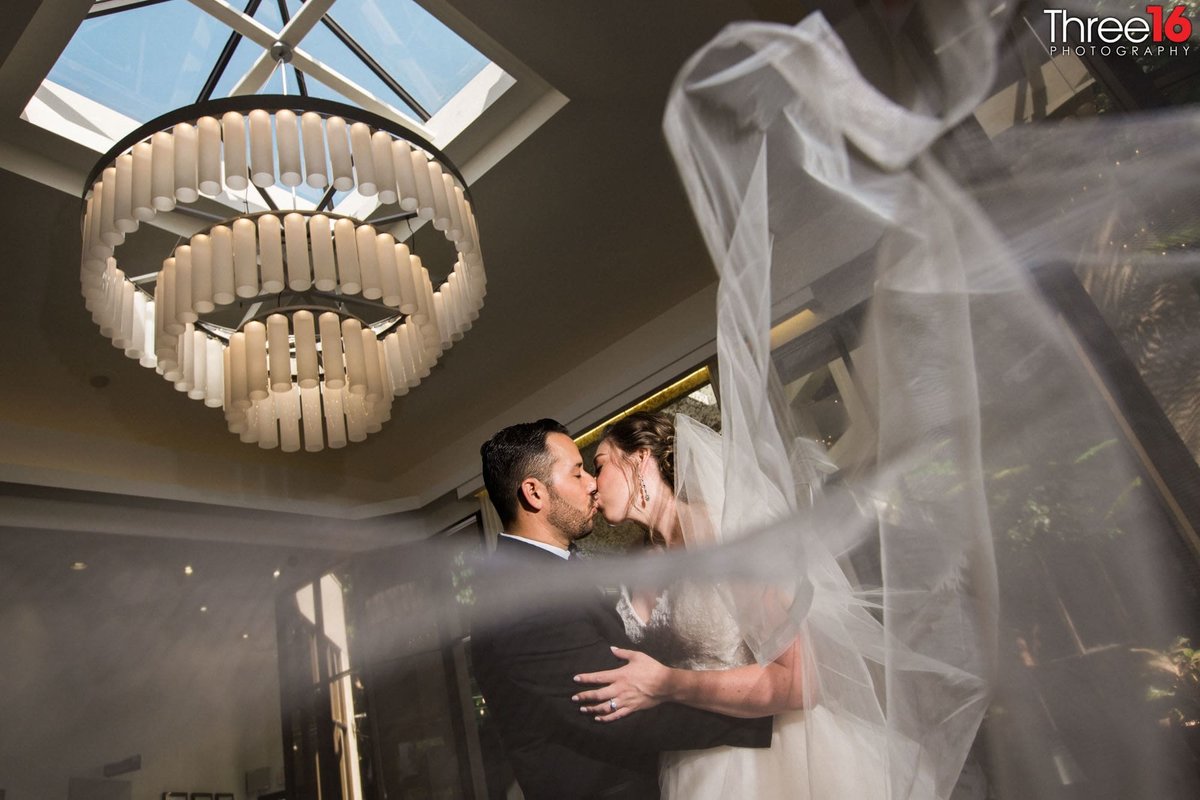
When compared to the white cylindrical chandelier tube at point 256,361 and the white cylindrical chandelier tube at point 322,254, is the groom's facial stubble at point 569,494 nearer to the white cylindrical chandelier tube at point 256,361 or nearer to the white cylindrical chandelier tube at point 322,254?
the white cylindrical chandelier tube at point 322,254

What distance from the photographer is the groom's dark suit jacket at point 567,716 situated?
106cm

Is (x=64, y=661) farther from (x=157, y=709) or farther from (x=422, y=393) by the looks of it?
(x=422, y=393)

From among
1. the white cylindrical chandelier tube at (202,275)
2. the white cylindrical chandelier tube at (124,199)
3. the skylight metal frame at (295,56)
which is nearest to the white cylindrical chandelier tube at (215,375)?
the white cylindrical chandelier tube at (202,275)

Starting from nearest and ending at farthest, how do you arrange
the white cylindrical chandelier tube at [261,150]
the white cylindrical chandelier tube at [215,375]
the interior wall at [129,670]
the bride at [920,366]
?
the bride at [920,366] < the white cylindrical chandelier tube at [261,150] < the white cylindrical chandelier tube at [215,375] < the interior wall at [129,670]

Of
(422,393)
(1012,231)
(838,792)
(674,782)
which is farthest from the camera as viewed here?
(422,393)

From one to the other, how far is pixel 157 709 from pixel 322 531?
0.96 meters

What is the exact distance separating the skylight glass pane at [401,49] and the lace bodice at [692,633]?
126 cm

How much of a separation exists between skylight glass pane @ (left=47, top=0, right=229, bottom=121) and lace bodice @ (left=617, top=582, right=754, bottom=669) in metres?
1.46

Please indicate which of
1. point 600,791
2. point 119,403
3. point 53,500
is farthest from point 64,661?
point 600,791

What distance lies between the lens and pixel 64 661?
251cm

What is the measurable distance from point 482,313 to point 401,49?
1.01 m

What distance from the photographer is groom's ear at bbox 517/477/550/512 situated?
139 centimetres

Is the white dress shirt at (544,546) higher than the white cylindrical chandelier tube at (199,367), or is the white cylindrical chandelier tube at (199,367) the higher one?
the white cylindrical chandelier tube at (199,367)

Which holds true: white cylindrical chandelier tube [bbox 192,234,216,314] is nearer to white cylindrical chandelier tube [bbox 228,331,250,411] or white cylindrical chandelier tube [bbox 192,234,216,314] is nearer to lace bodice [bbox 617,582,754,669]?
white cylindrical chandelier tube [bbox 228,331,250,411]
